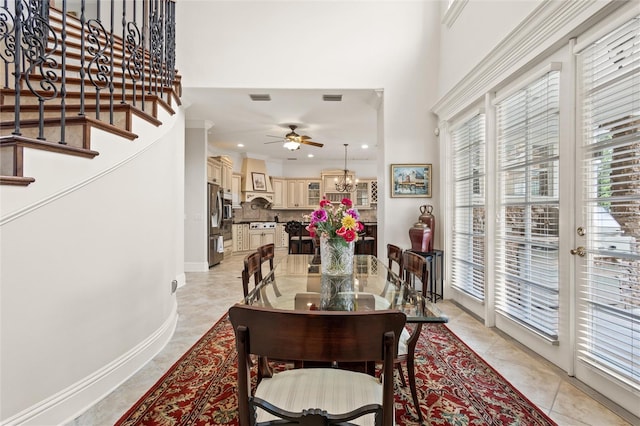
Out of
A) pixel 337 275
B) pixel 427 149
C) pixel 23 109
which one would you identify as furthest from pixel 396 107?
pixel 23 109

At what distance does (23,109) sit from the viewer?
6.57ft

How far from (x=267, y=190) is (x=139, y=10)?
16.6 ft

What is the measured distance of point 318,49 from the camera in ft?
13.5

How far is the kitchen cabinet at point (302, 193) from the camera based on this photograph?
974cm

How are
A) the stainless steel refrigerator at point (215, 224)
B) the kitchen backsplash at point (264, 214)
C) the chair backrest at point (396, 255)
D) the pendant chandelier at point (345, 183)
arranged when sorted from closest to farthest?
1. the chair backrest at point (396, 255)
2. the stainless steel refrigerator at point (215, 224)
3. the pendant chandelier at point (345, 183)
4. the kitchen backsplash at point (264, 214)

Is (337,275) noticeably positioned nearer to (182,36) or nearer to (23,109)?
(23,109)

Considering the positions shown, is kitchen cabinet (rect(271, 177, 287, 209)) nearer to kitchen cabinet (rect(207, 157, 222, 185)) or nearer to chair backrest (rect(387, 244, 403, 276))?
kitchen cabinet (rect(207, 157, 222, 185))

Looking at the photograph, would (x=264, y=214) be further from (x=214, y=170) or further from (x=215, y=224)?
(x=215, y=224)

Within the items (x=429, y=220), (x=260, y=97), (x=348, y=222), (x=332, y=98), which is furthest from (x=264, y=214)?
(x=348, y=222)

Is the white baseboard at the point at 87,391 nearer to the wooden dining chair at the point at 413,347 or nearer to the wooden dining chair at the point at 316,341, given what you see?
the wooden dining chair at the point at 316,341

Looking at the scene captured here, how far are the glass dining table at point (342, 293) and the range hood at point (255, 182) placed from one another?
21.6 ft

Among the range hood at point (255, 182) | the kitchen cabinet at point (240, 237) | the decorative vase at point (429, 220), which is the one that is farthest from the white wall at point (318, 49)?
the kitchen cabinet at point (240, 237)

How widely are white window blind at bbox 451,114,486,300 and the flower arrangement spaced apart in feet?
6.23

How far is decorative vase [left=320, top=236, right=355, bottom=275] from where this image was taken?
1.86m
